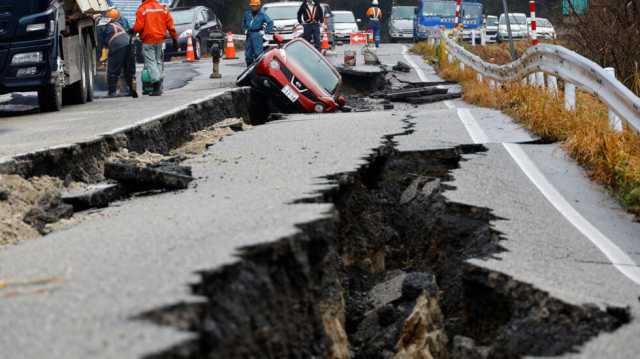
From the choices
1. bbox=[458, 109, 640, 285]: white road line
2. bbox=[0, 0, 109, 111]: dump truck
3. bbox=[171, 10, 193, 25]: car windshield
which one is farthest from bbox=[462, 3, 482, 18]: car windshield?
bbox=[458, 109, 640, 285]: white road line

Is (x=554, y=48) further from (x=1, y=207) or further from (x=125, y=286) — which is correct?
(x=125, y=286)

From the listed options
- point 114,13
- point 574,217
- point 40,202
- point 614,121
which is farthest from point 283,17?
point 40,202

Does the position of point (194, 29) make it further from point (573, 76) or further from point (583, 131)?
point (583, 131)

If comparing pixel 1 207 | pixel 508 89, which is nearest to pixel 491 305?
pixel 1 207

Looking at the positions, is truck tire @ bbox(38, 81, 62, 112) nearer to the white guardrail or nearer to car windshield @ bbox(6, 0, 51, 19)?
car windshield @ bbox(6, 0, 51, 19)

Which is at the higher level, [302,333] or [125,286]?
[125,286]

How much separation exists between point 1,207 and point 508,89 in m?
9.49

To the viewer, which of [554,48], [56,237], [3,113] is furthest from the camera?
[3,113]

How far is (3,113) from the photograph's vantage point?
1384cm

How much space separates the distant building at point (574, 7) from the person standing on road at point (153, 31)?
6.08 meters

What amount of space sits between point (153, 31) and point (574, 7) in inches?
257

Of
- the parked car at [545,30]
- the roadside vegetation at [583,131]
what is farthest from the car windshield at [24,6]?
the parked car at [545,30]

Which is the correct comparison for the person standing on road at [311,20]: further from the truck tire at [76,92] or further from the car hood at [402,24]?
the car hood at [402,24]

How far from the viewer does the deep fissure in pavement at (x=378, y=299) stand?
380 cm
